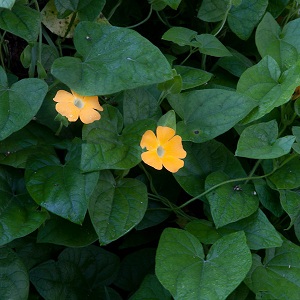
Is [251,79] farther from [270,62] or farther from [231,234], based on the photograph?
[231,234]

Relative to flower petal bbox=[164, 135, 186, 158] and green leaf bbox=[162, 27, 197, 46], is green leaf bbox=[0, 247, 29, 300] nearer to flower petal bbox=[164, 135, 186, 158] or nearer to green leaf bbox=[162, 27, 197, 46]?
flower petal bbox=[164, 135, 186, 158]

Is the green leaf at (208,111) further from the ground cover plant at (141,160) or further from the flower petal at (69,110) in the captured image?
the flower petal at (69,110)

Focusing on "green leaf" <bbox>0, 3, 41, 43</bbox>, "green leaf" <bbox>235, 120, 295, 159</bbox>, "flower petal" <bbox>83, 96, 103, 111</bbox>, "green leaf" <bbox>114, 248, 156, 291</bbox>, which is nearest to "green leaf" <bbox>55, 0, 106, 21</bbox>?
"green leaf" <bbox>0, 3, 41, 43</bbox>

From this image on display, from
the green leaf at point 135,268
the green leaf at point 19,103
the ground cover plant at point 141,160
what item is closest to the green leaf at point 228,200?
the ground cover plant at point 141,160

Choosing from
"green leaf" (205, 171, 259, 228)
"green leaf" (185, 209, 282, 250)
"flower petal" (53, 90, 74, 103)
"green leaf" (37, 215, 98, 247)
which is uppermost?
"flower petal" (53, 90, 74, 103)

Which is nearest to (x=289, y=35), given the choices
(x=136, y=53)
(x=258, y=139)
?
(x=258, y=139)

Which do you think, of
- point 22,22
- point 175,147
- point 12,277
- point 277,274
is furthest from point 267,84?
point 12,277
